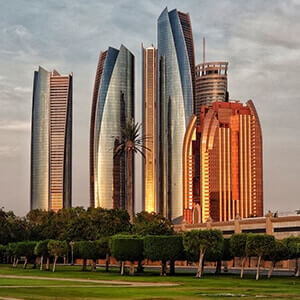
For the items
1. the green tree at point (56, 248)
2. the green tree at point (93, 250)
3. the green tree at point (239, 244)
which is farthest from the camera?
the green tree at point (56, 248)

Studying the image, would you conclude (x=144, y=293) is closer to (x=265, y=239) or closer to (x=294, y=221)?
(x=265, y=239)

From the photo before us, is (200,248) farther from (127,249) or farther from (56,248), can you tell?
(56,248)

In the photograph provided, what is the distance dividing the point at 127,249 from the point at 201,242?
1215cm

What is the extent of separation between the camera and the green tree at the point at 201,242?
291 ft

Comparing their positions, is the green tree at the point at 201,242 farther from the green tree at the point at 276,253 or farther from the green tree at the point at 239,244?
the green tree at the point at 276,253

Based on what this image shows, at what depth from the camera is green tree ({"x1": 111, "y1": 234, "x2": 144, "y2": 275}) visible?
9575 cm

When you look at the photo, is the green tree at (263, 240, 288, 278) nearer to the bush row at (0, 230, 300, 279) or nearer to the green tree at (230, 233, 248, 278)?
the bush row at (0, 230, 300, 279)

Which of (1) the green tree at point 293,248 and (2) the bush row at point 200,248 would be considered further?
(1) the green tree at point 293,248

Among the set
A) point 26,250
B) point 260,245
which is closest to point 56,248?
point 26,250

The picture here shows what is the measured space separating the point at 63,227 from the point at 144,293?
113 m

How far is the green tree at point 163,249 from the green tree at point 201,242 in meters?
2.92

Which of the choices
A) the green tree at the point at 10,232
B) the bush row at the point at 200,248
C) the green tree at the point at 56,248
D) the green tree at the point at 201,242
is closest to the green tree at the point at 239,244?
the bush row at the point at 200,248

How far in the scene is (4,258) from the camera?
163 meters

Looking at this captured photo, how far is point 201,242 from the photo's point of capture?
88750mm
